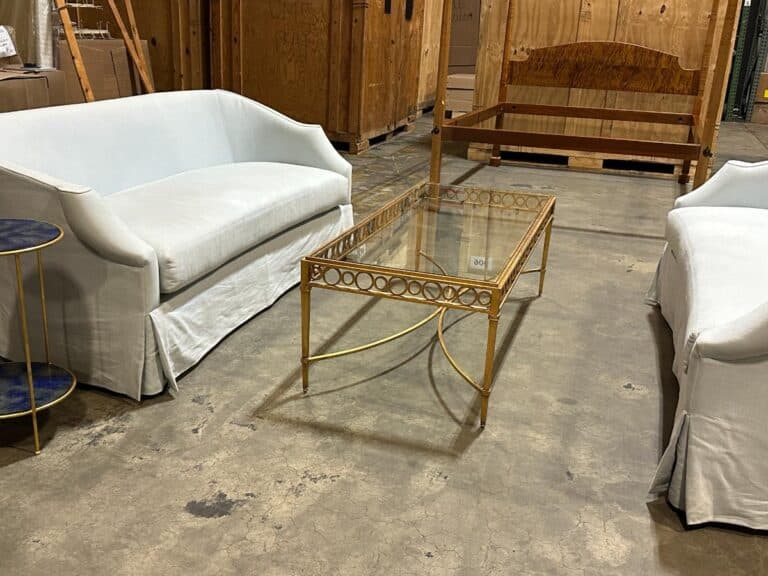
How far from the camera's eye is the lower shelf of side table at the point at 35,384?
1.86m

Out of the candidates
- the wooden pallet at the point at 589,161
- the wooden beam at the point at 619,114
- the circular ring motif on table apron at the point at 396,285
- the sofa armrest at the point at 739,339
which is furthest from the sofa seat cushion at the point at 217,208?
the wooden pallet at the point at 589,161

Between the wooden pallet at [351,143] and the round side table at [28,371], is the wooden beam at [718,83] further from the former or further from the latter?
the round side table at [28,371]

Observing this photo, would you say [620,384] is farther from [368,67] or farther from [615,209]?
[368,67]

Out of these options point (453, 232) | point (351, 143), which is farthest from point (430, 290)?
point (351, 143)

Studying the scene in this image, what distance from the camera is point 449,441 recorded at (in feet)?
6.61

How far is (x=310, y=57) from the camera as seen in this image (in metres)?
5.92

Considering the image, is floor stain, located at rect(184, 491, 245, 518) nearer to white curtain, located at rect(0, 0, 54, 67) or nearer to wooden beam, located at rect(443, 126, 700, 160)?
wooden beam, located at rect(443, 126, 700, 160)

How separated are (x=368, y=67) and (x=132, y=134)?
351cm

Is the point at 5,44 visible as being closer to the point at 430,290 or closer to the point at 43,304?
the point at 43,304

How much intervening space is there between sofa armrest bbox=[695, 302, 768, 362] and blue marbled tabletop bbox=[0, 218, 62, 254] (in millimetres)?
1533

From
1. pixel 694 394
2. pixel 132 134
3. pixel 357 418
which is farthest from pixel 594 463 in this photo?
pixel 132 134

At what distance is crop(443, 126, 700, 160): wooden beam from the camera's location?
4.06 metres

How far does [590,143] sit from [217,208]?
246 cm

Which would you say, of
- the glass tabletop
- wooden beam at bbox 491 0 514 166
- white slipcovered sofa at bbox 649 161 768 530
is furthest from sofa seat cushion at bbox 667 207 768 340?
wooden beam at bbox 491 0 514 166
